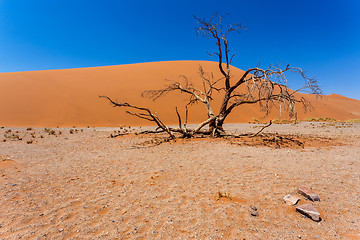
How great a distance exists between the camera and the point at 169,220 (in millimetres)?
2086

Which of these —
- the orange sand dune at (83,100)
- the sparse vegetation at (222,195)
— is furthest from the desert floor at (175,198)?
the orange sand dune at (83,100)

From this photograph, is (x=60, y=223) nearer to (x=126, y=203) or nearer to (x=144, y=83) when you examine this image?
(x=126, y=203)

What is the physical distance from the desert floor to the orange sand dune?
530 inches

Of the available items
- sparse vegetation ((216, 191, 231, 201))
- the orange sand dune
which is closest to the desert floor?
sparse vegetation ((216, 191, 231, 201))

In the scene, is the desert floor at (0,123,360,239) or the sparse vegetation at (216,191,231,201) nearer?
the desert floor at (0,123,360,239)

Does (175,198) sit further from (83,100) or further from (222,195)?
(83,100)

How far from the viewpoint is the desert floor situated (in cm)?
190

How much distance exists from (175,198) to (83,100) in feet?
81.1

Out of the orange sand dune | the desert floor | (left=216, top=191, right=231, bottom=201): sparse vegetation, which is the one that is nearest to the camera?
the desert floor

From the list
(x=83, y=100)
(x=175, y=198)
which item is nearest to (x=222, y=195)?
(x=175, y=198)

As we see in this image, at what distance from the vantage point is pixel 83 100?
23.3 metres

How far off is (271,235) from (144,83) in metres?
30.3

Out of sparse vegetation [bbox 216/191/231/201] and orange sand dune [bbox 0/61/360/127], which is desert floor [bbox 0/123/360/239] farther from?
orange sand dune [bbox 0/61/360/127]

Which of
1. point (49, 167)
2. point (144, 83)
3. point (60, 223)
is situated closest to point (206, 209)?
point (60, 223)
